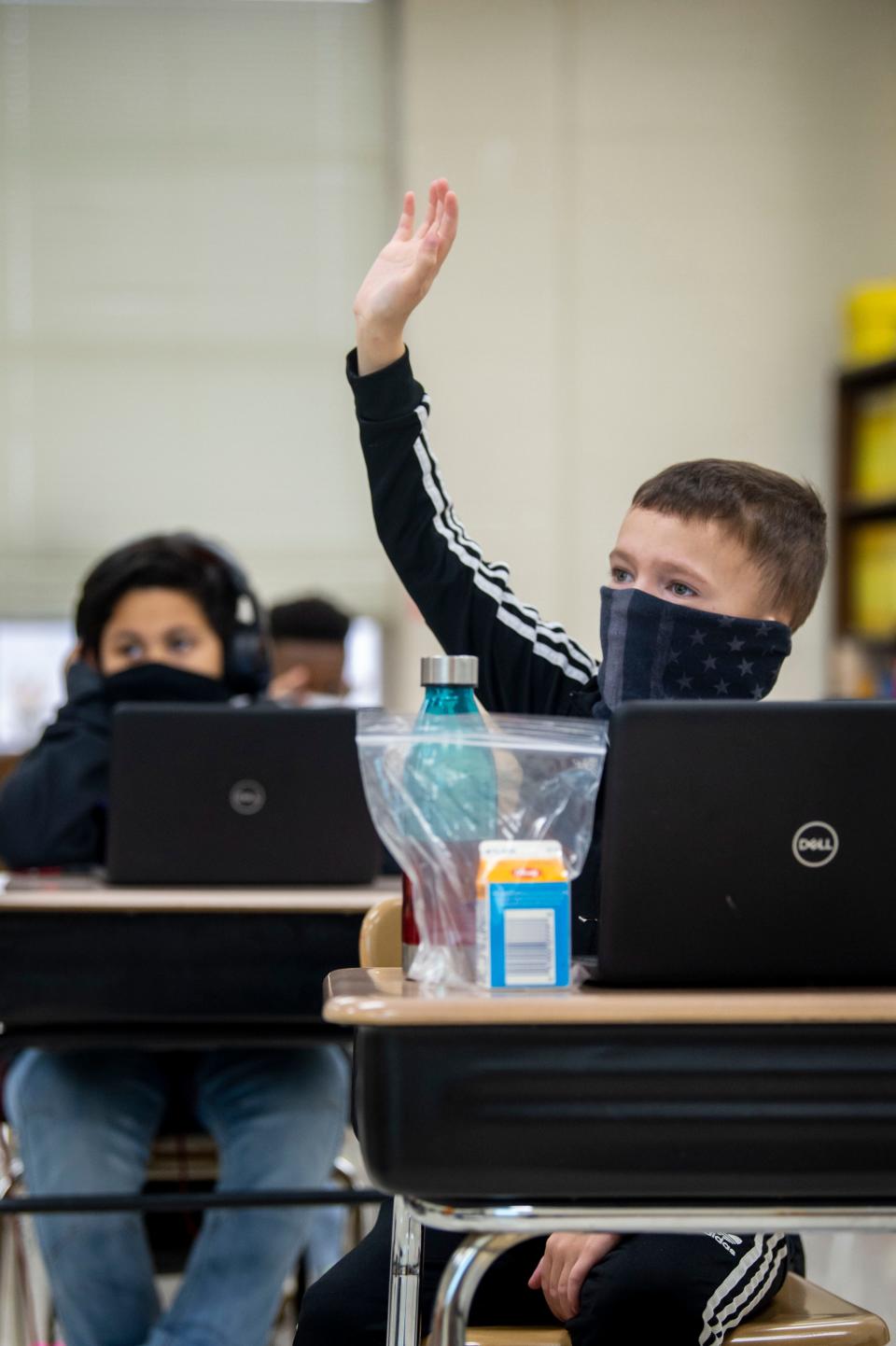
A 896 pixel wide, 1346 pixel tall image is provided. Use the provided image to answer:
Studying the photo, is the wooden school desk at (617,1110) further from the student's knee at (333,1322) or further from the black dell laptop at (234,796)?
the black dell laptop at (234,796)

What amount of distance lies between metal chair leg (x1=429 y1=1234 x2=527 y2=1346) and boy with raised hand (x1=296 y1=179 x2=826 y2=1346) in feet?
0.75

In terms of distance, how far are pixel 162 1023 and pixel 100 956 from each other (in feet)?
0.52

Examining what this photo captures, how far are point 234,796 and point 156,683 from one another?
515 millimetres

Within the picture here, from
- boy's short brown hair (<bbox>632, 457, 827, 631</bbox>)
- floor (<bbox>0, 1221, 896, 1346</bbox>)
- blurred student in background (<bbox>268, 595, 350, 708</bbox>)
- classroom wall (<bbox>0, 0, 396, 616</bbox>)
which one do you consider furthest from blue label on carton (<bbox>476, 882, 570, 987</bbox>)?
classroom wall (<bbox>0, 0, 396, 616</bbox>)

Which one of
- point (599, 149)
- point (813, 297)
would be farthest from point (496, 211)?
point (813, 297)

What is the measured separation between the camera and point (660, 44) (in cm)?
461

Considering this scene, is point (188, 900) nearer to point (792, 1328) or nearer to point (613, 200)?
point (792, 1328)

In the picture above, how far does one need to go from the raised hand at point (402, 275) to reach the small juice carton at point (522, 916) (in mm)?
477

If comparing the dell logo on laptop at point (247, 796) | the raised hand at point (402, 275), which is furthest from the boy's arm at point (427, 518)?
the dell logo on laptop at point (247, 796)

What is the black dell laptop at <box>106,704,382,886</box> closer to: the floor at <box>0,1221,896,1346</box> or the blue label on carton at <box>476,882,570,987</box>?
the floor at <box>0,1221,896,1346</box>

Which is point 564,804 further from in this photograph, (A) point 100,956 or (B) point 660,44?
(B) point 660,44

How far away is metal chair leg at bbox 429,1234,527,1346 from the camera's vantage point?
2.99 feet

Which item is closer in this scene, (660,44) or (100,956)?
(100,956)

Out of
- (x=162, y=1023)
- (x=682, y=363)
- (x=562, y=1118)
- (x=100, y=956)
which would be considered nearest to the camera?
(x=562, y=1118)
